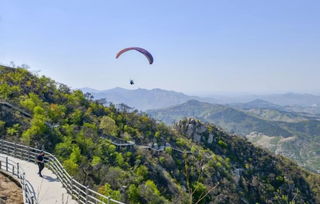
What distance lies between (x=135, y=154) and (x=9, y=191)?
1763 inches

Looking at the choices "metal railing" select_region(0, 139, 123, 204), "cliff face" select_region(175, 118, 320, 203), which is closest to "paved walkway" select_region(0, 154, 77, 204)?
"metal railing" select_region(0, 139, 123, 204)

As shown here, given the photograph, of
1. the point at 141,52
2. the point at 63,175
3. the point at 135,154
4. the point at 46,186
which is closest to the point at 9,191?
the point at 46,186

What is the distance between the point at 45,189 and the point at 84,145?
2780 centimetres

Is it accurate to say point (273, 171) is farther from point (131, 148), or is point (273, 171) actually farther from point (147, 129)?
point (131, 148)

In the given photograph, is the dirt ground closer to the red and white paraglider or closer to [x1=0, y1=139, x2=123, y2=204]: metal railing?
[x1=0, y1=139, x2=123, y2=204]: metal railing

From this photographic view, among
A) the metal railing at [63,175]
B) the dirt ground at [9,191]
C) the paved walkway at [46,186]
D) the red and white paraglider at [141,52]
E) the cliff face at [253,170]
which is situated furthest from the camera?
the cliff face at [253,170]

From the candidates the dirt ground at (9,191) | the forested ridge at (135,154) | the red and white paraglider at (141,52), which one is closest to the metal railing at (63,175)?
the dirt ground at (9,191)

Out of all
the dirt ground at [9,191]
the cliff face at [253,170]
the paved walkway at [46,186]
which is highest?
the dirt ground at [9,191]

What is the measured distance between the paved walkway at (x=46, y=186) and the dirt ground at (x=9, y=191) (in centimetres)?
89

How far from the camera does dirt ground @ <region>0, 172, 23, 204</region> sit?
46.4 ft

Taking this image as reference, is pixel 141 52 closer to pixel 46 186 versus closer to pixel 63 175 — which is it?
pixel 63 175

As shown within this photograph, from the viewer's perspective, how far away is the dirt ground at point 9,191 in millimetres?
14156

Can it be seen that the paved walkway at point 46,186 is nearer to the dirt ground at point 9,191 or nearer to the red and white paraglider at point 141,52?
the dirt ground at point 9,191

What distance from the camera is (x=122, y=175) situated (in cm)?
3831
